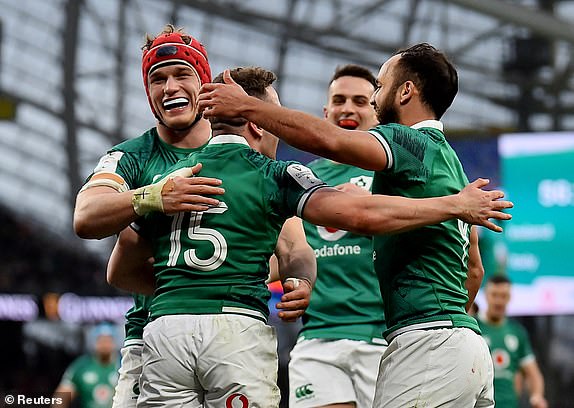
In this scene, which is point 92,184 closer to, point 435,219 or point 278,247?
point 278,247

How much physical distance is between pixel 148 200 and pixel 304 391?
86.5 inches

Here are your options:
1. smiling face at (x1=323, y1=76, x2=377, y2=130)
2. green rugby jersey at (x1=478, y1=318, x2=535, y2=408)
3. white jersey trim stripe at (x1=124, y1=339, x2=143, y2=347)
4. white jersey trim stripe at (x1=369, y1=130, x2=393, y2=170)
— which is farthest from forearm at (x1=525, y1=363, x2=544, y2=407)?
white jersey trim stripe at (x1=369, y1=130, x2=393, y2=170)

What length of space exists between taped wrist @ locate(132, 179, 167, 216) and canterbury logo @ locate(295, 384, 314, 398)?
7.00ft

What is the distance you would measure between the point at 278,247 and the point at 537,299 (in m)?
10.9

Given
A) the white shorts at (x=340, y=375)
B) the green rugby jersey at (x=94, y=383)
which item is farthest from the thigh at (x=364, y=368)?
the green rugby jersey at (x=94, y=383)

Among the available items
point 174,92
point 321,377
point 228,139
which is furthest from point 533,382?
point 228,139

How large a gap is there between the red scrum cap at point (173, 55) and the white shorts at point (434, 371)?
154 centimetres

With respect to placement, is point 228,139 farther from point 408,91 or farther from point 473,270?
point 473,270

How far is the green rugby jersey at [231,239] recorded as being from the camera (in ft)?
12.4

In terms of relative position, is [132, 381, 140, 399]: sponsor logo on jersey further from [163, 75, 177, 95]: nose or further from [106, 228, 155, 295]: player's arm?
[163, 75, 177, 95]: nose

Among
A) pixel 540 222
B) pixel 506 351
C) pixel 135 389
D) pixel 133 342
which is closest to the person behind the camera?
pixel 135 389

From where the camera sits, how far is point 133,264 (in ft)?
14.8

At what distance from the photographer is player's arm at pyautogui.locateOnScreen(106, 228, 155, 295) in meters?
4.47

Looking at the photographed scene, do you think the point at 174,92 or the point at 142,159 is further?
the point at 142,159
